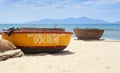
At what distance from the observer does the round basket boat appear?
9195mm

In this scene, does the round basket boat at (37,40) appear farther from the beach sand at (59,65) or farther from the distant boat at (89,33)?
the distant boat at (89,33)

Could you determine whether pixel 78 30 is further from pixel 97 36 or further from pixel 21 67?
pixel 21 67

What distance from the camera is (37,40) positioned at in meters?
9.23

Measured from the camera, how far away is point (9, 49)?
8.84 metres

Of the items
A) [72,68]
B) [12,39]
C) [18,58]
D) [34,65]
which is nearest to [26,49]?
[12,39]

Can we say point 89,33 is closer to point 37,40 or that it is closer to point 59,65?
point 37,40

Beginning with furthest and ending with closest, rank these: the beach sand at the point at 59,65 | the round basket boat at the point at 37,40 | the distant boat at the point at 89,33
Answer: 1. the distant boat at the point at 89,33
2. the round basket boat at the point at 37,40
3. the beach sand at the point at 59,65

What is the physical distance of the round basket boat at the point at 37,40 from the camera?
30.2 ft

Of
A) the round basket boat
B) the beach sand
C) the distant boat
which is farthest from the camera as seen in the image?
the distant boat

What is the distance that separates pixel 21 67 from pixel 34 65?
395 millimetres

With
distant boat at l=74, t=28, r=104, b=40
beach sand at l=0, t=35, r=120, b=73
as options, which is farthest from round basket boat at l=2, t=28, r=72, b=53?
distant boat at l=74, t=28, r=104, b=40

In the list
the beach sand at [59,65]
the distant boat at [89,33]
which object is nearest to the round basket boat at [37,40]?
the beach sand at [59,65]

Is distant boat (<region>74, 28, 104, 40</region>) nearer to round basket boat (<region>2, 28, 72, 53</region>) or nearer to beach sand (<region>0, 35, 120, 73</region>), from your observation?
round basket boat (<region>2, 28, 72, 53</region>)

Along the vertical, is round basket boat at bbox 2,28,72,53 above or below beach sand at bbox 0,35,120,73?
above
